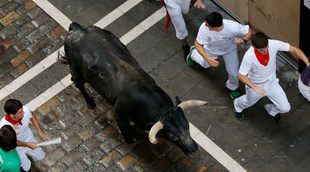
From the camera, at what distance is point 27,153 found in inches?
445

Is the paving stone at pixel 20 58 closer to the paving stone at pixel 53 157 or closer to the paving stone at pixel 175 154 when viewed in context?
the paving stone at pixel 53 157

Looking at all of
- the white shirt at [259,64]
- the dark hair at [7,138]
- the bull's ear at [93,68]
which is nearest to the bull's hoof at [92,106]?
the bull's ear at [93,68]

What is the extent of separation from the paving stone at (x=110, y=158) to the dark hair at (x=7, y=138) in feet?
7.26

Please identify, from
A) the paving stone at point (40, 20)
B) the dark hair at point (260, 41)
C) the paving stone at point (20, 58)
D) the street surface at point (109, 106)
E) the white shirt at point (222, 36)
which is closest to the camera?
the dark hair at point (260, 41)

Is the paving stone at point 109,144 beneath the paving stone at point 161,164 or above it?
above

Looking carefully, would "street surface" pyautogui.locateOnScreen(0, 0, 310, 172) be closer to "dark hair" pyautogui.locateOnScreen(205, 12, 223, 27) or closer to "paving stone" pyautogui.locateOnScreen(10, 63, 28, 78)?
"paving stone" pyautogui.locateOnScreen(10, 63, 28, 78)

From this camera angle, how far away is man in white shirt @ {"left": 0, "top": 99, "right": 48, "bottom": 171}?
10422 mm

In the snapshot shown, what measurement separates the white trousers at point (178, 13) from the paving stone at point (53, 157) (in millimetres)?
2963

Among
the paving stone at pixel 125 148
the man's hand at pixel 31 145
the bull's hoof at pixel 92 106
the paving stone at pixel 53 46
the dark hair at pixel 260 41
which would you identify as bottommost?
the paving stone at pixel 125 148

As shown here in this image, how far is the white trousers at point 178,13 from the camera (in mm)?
12141

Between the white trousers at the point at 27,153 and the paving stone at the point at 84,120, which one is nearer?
the white trousers at the point at 27,153

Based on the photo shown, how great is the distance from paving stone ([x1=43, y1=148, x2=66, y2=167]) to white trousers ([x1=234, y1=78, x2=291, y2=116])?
321 cm

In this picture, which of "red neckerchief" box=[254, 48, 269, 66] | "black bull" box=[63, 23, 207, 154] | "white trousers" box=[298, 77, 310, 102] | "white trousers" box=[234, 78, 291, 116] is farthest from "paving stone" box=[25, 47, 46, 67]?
"white trousers" box=[298, 77, 310, 102]

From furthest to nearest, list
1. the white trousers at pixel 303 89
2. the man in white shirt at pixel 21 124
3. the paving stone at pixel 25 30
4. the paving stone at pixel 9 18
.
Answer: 1. the paving stone at pixel 9 18
2. the paving stone at pixel 25 30
3. the white trousers at pixel 303 89
4. the man in white shirt at pixel 21 124
